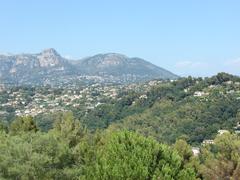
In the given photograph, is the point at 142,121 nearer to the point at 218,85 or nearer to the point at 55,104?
the point at 218,85

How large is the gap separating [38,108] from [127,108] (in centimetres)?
3901

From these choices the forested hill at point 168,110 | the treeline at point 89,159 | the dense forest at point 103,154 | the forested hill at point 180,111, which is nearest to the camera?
the treeline at point 89,159

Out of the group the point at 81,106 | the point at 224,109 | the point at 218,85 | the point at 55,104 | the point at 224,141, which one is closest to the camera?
the point at 224,141

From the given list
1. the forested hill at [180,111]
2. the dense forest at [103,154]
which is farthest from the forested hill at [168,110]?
the dense forest at [103,154]

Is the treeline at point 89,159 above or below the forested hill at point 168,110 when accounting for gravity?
above

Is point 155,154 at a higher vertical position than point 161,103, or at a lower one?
higher

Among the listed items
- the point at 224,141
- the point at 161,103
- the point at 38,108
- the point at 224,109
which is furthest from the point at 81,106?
the point at 224,141

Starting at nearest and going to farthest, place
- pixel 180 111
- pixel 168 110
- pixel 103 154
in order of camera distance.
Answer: pixel 103 154, pixel 180 111, pixel 168 110

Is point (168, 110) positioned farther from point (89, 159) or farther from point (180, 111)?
point (89, 159)

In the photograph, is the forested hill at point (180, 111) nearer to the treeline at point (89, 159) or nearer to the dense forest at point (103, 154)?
the dense forest at point (103, 154)

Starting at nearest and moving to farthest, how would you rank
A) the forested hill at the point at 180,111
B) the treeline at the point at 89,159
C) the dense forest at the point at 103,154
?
the treeline at the point at 89,159
the dense forest at the point at 103,154
the forested hill at the point at 180,111

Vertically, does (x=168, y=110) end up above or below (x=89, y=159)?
below

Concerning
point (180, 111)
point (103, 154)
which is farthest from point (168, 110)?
point (103, 154)

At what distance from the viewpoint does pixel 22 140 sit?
28.2m
